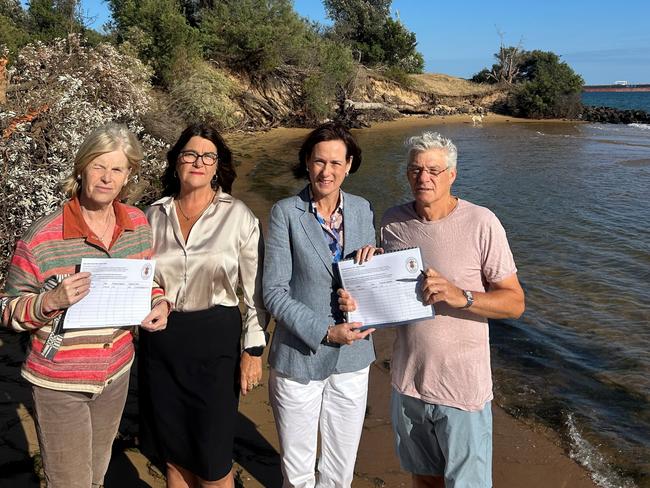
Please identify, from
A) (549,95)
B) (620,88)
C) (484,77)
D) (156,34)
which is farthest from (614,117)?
(620,88)

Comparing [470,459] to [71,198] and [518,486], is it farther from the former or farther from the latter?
[71,198]

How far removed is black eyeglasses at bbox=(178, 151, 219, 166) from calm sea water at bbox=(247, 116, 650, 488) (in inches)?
150

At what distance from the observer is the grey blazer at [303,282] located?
9.18 feet

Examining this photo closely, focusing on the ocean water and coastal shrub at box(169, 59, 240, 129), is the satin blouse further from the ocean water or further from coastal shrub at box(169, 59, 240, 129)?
the ocean water

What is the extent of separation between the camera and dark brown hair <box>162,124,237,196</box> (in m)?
2.93

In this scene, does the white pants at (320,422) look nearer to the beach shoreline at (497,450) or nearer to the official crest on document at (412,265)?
the official crest on document at (412,265)

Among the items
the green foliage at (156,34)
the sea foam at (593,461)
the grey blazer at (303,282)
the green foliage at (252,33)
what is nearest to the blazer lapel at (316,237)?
the grey blazer at (303,282)

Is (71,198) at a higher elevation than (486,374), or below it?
higher

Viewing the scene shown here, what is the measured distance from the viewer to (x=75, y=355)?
2.51 m

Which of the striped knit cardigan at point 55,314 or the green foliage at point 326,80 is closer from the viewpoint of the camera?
the striped knit cardigan at point 55,314

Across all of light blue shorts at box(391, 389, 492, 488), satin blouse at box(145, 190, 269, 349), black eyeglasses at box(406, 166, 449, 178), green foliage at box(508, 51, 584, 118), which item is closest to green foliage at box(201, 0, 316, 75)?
green foliage at box(508, 51, 584, 118)

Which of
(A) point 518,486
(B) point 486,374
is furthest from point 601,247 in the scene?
(B) point 486,374

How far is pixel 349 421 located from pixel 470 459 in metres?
0.68

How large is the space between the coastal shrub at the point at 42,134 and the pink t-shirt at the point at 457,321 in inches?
218
